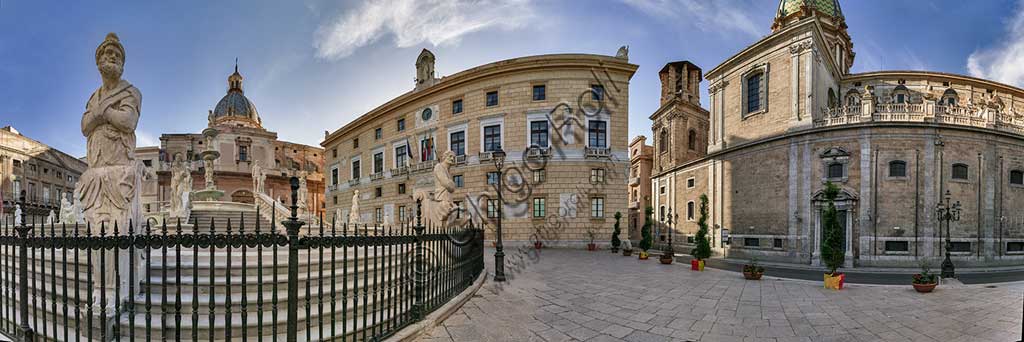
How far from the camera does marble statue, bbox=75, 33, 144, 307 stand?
5184mm

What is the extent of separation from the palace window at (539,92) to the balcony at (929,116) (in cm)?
1557

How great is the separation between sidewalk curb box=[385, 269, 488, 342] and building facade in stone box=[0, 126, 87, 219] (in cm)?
4459

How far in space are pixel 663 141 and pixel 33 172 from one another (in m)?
63.0

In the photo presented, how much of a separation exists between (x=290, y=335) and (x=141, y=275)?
338 cm

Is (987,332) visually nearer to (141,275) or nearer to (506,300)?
(506,300)

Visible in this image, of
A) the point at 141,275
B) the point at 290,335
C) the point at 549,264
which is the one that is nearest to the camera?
the point at 290,335

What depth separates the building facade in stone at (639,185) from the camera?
44.2m

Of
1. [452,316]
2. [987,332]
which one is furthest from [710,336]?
[987,332]

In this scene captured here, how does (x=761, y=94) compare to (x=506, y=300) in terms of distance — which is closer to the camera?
(x=506, y=300)

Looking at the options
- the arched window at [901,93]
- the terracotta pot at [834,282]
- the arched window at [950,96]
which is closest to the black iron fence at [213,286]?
the terracotta pot at [834,282]

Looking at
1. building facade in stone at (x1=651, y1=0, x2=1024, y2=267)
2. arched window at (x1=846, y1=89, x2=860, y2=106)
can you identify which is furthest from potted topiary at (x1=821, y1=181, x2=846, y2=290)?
arched window at (x1=846, y1=89, x2=860, y2=106)

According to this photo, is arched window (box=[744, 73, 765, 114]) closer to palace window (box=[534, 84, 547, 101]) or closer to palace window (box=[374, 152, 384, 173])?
palace window (box=[534, 84, 547, 101])

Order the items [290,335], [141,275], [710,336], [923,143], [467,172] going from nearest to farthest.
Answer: [290,335] < [141,275] < [710,336] < [923,143] < [467,172]

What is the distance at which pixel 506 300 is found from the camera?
751 centimetres
